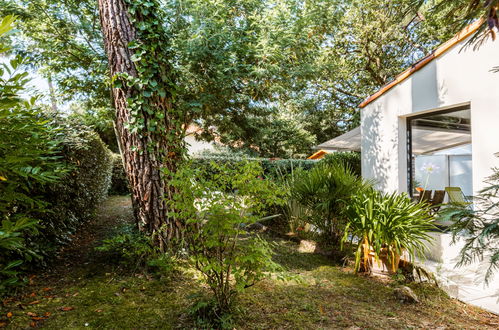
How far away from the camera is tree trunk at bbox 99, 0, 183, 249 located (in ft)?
11.8

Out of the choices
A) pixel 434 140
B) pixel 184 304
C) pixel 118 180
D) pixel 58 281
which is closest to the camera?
pixel 184 304

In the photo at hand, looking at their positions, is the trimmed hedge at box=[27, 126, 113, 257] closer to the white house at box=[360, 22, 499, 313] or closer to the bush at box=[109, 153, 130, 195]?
Result: the white house at box=[360, 22, 499, 313]

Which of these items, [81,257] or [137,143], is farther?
[81,257]

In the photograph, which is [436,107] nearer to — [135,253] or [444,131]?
[444,131]

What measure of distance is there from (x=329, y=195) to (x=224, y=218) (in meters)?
2.98

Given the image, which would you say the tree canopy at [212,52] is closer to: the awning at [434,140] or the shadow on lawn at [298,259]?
the awning at [434,140]

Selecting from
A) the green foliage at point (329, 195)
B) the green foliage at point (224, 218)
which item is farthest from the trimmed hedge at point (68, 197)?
the green foliage at point (329, 195)

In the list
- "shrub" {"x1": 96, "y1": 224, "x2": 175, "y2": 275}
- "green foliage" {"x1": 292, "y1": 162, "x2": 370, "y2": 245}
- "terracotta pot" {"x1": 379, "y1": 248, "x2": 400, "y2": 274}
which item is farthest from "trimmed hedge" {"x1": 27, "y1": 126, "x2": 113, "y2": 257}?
"terracotta pot" {"x1": 379, "y1": 248, "x2": 400, "y2": 274}

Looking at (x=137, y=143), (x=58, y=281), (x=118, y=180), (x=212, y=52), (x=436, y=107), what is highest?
(x=212, y=52)

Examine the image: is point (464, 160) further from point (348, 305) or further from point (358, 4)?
point (358, 4)

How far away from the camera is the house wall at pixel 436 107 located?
385cm

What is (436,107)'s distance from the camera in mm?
4590

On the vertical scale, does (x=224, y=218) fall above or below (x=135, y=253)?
above

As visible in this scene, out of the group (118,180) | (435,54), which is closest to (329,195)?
(435,54)
